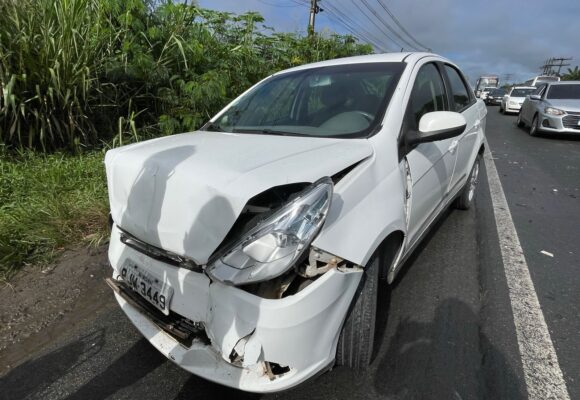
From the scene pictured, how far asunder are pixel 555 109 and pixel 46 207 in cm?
1066

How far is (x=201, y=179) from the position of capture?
1.61m

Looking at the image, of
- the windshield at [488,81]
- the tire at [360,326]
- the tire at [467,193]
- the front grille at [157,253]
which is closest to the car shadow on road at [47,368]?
A: the front grille at [157,253]

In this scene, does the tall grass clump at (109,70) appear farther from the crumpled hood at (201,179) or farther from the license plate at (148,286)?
the license plate at (148,286)

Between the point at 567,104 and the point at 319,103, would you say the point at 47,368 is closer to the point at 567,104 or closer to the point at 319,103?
the point at 319,103

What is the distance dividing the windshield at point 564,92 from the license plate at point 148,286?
11.4m

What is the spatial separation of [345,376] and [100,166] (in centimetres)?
350

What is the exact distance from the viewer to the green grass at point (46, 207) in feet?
9.70

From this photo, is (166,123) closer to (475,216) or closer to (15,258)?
(15,258)

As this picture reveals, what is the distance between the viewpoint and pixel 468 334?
2.24 meters

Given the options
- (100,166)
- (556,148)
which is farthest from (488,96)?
(100,166)

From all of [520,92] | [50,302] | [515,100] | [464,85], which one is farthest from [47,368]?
[520,92]

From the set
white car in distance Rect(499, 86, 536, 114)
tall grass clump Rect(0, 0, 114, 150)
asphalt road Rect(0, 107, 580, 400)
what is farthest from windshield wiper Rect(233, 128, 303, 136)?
white car in distance Rect(499, 86, 536, 114)

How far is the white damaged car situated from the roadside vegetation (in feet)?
4.97

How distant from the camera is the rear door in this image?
2.29 meters
